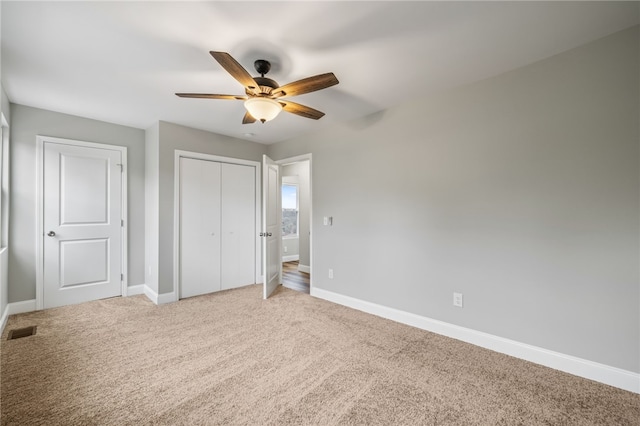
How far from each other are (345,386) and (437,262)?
5.03 ft

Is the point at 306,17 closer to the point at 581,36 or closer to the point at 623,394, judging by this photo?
the point at 581,36

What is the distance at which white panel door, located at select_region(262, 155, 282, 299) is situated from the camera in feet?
12.9

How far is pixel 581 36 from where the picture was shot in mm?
1934

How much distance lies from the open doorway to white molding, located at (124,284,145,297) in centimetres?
232

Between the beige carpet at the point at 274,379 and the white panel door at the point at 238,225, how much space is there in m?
1.44

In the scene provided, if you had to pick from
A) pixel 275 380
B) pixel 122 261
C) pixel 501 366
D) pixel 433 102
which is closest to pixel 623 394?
pixel 501 366

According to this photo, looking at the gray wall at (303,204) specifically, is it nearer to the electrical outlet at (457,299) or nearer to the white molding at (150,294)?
the white molding at (150,294)

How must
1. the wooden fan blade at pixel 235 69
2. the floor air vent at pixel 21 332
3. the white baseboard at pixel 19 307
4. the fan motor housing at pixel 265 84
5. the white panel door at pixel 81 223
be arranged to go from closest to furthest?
the wooden fan blade at pixel 235 69 → the fan motor housing at pixel 265 84 → the floor air vent at pixel 21 332 → the white baseboard at pixel 19 307 → the white panel door at pixel 81 223

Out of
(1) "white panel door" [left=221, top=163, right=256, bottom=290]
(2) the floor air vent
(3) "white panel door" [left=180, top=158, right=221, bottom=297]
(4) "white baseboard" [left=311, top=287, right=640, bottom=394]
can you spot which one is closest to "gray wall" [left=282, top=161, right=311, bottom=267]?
(1) "white panel door" [left=221, top=163, right=256, bottom=290]

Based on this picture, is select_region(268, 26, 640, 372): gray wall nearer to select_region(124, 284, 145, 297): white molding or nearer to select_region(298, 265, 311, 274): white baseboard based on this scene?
select_region(298, 265, 311, 274): white baseboard

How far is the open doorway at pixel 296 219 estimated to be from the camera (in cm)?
578

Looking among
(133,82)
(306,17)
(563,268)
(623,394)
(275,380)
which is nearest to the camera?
(306,17)

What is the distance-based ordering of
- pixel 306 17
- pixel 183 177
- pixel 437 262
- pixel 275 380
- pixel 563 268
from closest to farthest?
pixel 306 17
pixel 275 380
pixel 563 268
pixel 437 262
pixel 183 177

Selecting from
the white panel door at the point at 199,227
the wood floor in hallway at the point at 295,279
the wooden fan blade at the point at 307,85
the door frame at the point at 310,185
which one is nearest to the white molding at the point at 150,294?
the white panel door at the point at 199,227
